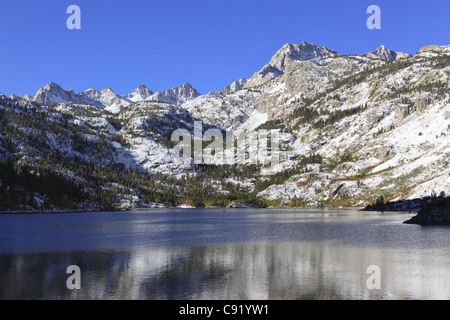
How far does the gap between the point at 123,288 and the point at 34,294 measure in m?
10.3

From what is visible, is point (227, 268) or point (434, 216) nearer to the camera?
point (227, 268)

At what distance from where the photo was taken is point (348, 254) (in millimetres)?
68500

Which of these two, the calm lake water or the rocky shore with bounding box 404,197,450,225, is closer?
the calm lake water

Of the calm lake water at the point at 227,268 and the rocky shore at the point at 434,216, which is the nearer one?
the calm lake water at the point at 227,268

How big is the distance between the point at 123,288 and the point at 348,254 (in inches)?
1804

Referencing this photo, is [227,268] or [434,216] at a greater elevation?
[227,268]
